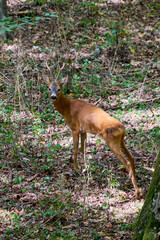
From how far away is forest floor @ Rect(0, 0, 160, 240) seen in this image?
4793 mm

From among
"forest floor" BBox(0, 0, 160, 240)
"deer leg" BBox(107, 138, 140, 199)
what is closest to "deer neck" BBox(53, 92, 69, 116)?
"forest floor" BBox(0, 0, 160, 240)

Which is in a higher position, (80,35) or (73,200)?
(80,35)

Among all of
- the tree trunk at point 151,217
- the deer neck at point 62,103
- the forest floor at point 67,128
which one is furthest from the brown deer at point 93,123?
the tree trunk at point 151,217

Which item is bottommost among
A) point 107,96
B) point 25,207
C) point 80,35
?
point 25,207

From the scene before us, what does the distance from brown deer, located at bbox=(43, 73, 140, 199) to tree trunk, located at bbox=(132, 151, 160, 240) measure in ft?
6.13

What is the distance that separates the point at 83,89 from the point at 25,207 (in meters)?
4.60

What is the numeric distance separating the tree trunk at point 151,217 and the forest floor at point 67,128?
1093 millimetres

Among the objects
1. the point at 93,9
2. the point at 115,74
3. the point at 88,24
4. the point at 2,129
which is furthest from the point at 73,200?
the point at 93,9

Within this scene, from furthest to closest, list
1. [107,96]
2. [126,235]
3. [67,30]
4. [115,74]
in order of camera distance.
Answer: [67,30] < [115,74] < [107,96] < [126,235]

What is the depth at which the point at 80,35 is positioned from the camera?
1141 cm

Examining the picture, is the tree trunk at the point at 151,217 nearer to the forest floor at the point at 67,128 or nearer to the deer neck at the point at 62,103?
the forest floor at the point at 67,128

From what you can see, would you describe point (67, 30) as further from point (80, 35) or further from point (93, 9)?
point (93, 9)

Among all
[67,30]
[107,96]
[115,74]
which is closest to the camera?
[107,96]

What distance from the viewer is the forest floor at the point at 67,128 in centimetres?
479
